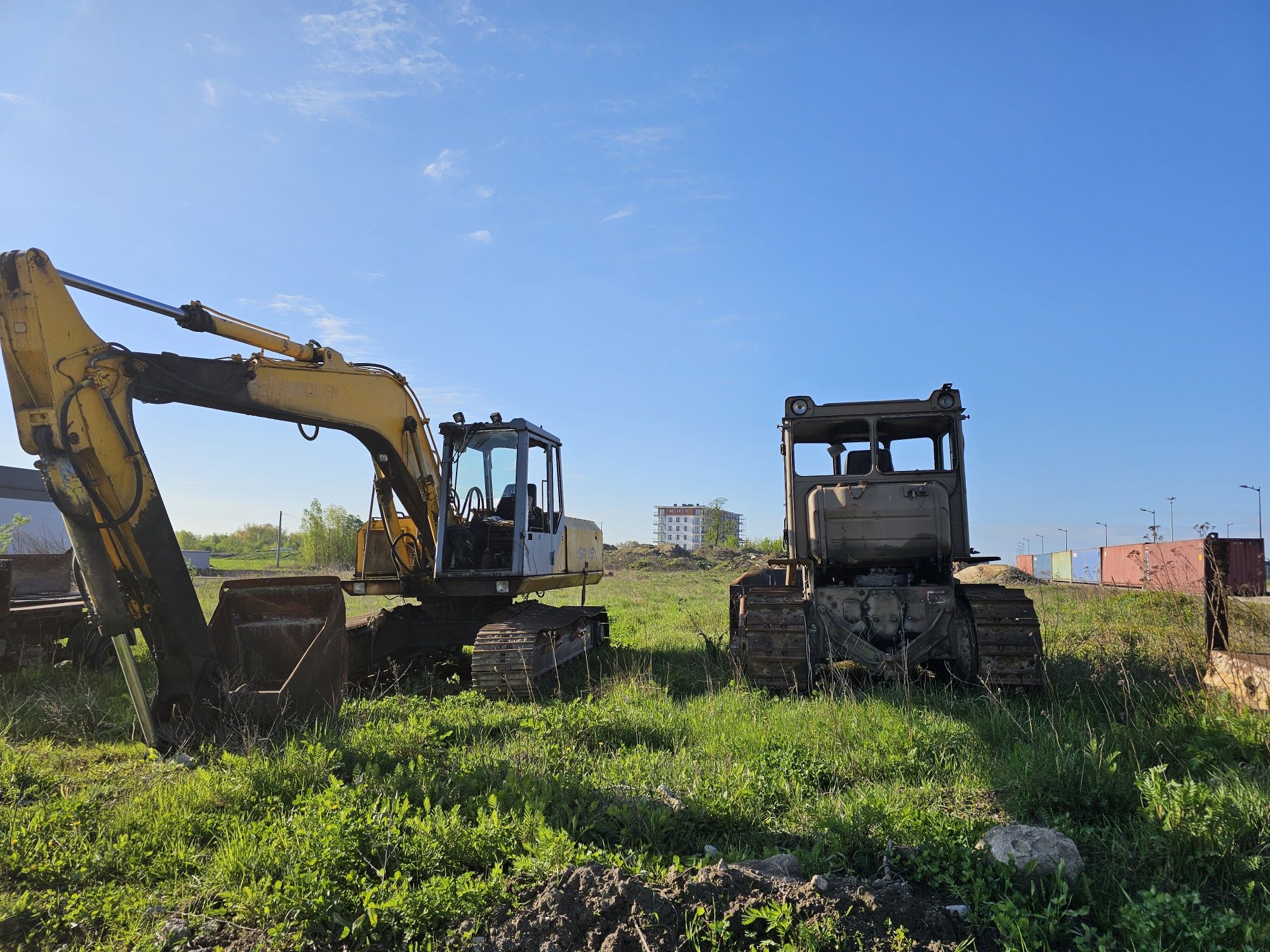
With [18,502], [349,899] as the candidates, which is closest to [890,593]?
[349,899]

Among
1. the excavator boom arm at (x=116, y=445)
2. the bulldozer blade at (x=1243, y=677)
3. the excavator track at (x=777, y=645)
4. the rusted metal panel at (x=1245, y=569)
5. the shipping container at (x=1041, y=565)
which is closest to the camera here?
the bulldozer blade at (x=1243, y=677)

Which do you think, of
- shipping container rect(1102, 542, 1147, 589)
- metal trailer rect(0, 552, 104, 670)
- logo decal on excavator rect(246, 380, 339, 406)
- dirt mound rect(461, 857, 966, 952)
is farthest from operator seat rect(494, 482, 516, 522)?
shipping container rect(1102, 542, 1147, 589)

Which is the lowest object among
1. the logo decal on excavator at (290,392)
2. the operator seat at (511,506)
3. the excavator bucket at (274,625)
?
the excavator bucket at (274,625)

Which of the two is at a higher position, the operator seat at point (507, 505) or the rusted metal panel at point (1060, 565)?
the operator seat at point (507, 505)

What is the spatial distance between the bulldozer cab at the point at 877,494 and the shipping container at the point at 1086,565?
105 ft

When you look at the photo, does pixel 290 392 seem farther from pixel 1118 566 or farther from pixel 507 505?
pixel 1118 566

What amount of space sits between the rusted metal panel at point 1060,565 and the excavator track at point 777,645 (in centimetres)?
3873

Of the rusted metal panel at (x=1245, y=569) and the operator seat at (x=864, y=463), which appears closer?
the rusted metal panel at (x=1245, y=569)

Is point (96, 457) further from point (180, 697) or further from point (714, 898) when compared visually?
point (714, 898)

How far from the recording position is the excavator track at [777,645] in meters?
7.76

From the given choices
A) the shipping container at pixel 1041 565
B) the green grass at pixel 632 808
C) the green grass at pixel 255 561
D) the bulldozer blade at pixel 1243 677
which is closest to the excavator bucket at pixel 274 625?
the green grass at pixel 632 808

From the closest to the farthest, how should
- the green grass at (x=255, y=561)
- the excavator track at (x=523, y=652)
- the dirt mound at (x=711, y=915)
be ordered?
the dirt mound at (x=711, y=915)
the excavator track at (x=523, y=652)
the green grass at (x=255, y=561)

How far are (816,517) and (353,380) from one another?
521cm

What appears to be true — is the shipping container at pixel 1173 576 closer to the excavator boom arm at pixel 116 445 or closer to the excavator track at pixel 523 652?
the excavator track at pixel 523 652
